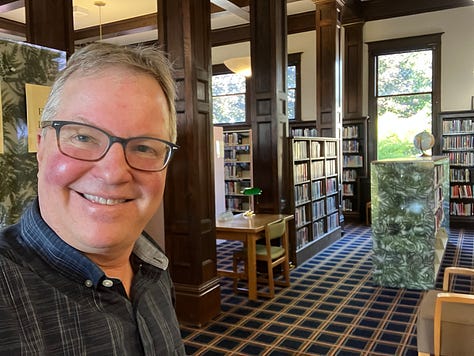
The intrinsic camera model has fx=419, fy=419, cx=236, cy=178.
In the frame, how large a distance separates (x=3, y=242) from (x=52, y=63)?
3.70ft

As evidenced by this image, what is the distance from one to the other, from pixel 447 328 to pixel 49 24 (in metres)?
3.02

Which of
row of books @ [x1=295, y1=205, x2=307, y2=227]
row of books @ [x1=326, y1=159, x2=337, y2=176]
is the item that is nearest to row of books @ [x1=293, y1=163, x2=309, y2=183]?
row of books @ [x1=295, y1=205, x2=307, y2=227]

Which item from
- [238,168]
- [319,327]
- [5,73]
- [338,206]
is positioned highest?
[5,73]

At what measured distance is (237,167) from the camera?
853 cm

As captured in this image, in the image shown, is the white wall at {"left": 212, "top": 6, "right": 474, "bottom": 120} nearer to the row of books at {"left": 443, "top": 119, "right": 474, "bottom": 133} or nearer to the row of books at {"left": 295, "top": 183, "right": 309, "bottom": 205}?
the row of books at {"left": 443, "top": 119, "right": 474, "bottom": 133}

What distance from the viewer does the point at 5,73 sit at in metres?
1.50

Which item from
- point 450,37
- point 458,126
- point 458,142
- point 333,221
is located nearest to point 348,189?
point 333,221

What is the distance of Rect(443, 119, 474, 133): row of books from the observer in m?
8.08

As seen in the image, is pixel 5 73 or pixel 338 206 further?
pixel 338 206

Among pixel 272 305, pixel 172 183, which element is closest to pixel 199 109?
pixel 172 183

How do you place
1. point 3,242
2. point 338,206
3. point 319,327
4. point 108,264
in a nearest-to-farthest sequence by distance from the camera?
point 3,242 → point 108,264 → point 319,327 → point 338,206

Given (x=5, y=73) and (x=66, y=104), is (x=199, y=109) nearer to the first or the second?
(x=5, y=73)

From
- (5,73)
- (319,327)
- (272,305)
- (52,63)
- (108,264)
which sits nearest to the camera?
(108,264)

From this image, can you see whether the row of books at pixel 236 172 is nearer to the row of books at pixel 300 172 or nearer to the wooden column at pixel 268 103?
the row of books at pixel 300 172
